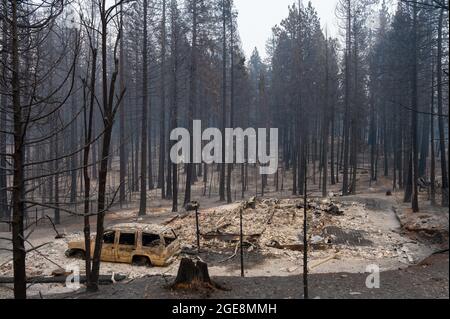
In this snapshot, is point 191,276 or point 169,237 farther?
point 169,237

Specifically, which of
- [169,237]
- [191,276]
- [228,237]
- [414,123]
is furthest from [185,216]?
[414,123]

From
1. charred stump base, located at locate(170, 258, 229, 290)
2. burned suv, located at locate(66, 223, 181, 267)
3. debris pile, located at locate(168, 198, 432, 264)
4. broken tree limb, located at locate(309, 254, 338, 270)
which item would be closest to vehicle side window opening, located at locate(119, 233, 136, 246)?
burned suv, located at locate(66, 223, 181, 267)

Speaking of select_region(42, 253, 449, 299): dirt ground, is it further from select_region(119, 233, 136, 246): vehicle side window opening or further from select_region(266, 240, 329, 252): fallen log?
select_region(266, 240, 329, 252): fallen log

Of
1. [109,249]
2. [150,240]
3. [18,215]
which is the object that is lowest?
[109,249]

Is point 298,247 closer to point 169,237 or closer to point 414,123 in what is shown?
point 169,237

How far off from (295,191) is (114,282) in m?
25.5

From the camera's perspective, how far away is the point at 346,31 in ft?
109

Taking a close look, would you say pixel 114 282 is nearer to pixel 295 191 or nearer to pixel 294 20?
pixel 295 191

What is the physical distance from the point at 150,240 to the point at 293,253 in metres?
5.23

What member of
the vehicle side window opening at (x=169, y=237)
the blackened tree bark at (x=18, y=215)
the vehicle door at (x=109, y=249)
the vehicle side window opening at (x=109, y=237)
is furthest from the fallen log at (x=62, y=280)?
the blackened tree bark at (x=18, y=215)

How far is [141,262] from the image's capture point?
13633mm

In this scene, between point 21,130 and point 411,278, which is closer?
point 21,130
